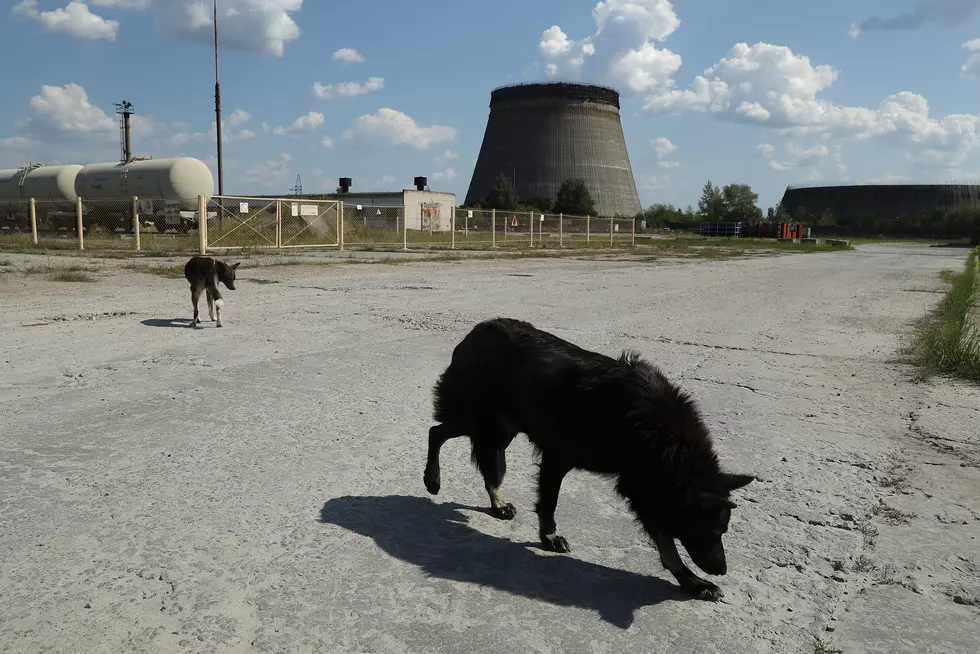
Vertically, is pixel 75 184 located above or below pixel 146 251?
above

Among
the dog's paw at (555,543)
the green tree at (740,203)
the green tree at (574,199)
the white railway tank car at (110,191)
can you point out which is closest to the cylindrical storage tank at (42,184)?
the white railway tank car at (110,191)

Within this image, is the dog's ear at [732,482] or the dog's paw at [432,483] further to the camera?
the dog's paw at [432,483]

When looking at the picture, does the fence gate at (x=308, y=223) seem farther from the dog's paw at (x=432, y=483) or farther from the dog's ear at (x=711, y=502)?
the dog's ear at (x=711, y=502)

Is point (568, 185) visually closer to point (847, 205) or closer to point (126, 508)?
point (847, 205)

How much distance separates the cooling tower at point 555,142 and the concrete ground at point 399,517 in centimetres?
7488

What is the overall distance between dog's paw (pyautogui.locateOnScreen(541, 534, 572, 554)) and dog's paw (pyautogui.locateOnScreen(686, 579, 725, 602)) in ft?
1.86

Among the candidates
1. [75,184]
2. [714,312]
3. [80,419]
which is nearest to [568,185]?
[75,184]

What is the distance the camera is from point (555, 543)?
125 inches

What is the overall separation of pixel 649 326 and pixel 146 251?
18878mm

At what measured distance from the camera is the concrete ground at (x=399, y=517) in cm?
255

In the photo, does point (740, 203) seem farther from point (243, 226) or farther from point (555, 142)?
point (243, 226)

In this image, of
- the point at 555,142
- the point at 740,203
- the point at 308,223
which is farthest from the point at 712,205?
the point at 308,223

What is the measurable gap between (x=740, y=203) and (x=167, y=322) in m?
113

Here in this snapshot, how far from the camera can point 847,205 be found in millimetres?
107062
